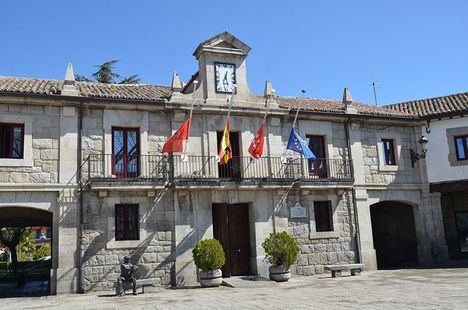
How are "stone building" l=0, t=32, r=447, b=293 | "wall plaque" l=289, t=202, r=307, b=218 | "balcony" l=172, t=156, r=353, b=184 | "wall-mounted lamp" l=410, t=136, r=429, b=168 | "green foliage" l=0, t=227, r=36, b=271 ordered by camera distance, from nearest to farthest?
"stone building" l=0, t=32, r=447, b=293 < "balcony" l=172, t=156, r=353, b=184 < "wall plaque" l=289, t=202, r=307, b=218 < "wall-mounted lamp" l=410, t=136, r=429, b=168 < "green foliage" l=0, t=227, r=36, b=271

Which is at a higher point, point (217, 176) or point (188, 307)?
point (217, 176)

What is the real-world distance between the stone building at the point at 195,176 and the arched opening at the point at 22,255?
36 centimetres

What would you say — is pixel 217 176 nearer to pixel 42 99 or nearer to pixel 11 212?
pixel 42 99

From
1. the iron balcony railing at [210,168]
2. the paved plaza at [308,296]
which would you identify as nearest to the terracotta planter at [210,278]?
the paved plaza at [308,296]

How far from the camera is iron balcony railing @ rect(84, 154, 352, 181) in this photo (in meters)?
14.2

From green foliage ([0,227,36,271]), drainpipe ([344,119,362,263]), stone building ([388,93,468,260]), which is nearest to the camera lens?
drainpipe ([344,119,362,263])

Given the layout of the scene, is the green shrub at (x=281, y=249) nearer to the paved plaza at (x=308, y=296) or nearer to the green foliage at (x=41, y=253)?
the paved plaza at (x=308, y=296)

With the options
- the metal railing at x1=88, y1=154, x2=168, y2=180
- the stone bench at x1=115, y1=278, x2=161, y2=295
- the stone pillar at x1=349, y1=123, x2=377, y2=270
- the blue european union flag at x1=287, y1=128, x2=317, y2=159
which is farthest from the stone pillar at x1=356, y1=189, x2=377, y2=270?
the stone bench at x1=115, y1=278, x2=161, y2=295

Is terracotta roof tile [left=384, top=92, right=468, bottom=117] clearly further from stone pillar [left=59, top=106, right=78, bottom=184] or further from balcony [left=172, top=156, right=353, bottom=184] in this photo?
stone pillar [left=59, top=106, right=78, bottom=184]

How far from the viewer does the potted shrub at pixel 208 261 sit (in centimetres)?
1336

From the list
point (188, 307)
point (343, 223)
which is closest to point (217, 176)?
point (343, 223)

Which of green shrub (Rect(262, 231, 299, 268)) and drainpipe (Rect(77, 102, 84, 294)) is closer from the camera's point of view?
drainpipe (Rect(77, 102, 84, 294))

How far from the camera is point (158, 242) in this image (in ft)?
46.7

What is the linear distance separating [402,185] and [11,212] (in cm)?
1401
